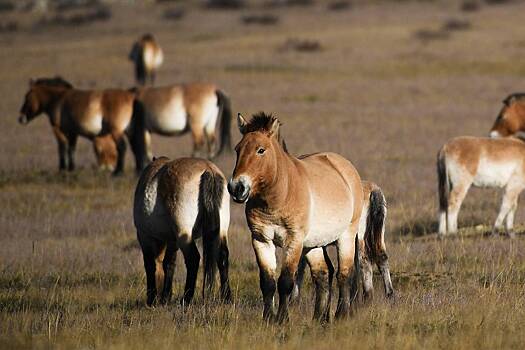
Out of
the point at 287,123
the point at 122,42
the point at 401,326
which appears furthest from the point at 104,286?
the point at 122,42

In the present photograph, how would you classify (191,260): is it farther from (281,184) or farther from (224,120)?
(224,120)

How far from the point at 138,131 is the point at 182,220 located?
31.6ft

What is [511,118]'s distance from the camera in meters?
15.1

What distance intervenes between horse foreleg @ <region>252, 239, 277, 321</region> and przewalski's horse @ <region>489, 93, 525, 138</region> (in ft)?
28.9

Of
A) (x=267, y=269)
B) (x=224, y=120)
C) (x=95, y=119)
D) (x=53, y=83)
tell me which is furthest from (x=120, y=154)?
(x=267, y=269)

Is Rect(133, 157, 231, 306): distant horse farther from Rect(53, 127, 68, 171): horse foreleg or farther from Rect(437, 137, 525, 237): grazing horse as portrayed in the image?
Rect(53, 127, 68, 171): horse foreleg

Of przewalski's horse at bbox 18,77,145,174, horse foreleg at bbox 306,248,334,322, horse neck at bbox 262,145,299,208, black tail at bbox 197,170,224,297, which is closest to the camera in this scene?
horse neck at bbox 262,145,299,208

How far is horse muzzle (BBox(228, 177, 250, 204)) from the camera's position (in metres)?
6.37

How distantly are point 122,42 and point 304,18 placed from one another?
42.9 feet

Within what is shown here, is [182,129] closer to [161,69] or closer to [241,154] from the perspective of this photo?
[241,154]

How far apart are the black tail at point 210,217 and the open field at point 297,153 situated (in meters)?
0.41

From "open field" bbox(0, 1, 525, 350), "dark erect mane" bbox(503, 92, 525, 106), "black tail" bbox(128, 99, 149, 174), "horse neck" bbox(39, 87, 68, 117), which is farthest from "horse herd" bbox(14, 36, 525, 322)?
"horse neck" bbox(39, 87, 68, 117)

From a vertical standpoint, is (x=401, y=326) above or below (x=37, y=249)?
above

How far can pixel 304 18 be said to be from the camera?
190 ft
